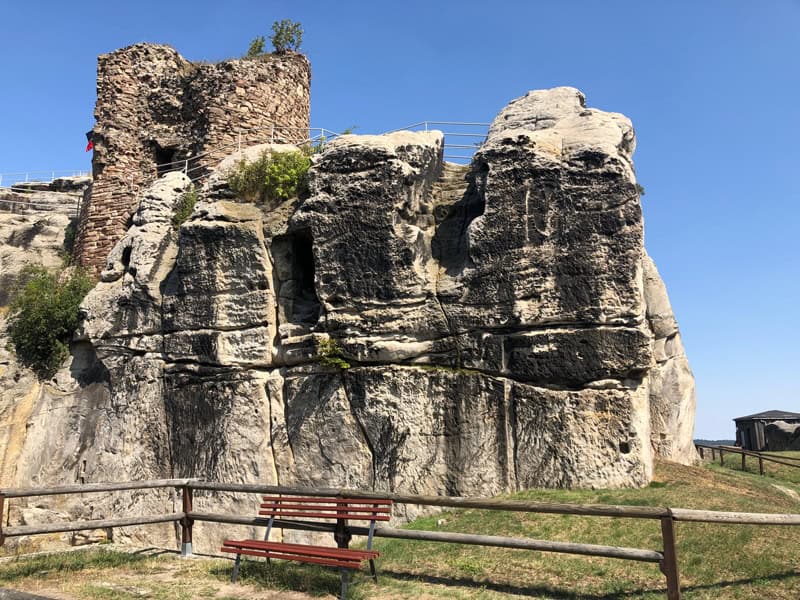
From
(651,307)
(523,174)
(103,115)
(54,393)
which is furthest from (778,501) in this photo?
(103,115)

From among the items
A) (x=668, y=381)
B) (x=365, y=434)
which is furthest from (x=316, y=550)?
(x=668, y=381)

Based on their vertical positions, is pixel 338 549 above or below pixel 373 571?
above

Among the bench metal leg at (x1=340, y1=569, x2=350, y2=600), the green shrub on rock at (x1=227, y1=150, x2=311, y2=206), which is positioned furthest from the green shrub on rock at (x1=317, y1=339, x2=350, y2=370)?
the bench metal leg at (x1=340, y1=569, x2=350, y2=600)

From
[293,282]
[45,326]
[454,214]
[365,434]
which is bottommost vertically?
[365,434]

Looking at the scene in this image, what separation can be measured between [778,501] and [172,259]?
12.7m

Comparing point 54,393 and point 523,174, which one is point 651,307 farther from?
point 54,393

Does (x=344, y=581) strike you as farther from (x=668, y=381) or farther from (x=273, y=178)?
(x=668, y=381)

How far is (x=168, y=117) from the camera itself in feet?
63.3

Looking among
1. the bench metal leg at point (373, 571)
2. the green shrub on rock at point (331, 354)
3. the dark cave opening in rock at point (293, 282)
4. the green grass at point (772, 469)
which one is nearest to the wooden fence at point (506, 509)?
the bench metal leg at point (373, 571)

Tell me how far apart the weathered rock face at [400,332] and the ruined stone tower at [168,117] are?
3.46 m

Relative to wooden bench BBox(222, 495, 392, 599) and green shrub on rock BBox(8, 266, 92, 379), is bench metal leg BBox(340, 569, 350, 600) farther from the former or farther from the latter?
green shrub on rock BBox(8, 266, 92, 379)

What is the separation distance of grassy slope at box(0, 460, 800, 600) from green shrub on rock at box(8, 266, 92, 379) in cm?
819

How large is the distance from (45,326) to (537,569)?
12.7 meters

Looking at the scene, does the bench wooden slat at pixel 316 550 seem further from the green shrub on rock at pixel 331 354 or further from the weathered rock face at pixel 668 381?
the weathered rock face at pixel 668 381
